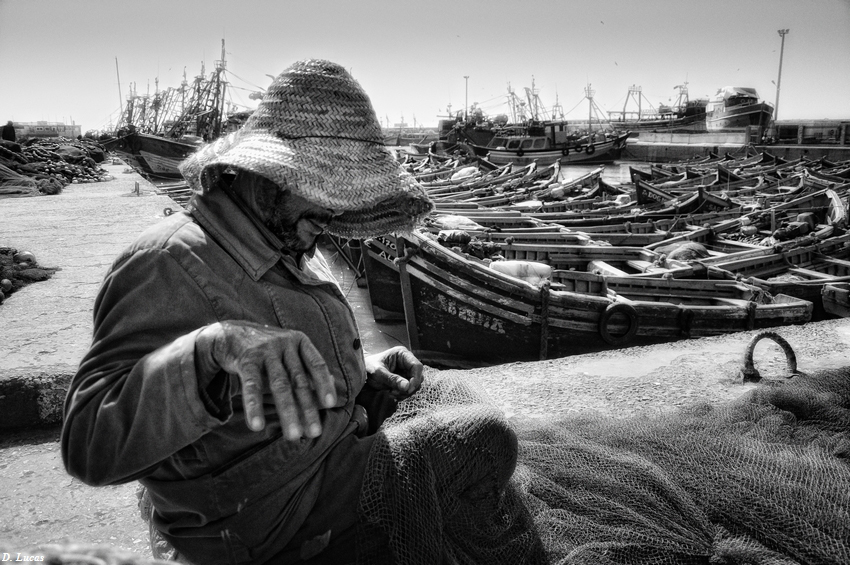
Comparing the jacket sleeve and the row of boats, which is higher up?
the jacket sleeve

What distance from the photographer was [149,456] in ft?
3.92

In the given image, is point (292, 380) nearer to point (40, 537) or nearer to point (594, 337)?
point (40, 537)

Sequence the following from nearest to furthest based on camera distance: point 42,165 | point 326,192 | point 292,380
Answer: point 292,380
point 326,192
point 42,165

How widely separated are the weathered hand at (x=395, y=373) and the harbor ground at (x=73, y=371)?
0.56ft

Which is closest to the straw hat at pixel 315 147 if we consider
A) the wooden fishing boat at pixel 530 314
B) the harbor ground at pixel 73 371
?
the harbor ground at pixel 73 371

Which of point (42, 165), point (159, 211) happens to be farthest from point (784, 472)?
point (42, 165)

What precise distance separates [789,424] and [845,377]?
A: 31.3 inches

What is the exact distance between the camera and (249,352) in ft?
3.61

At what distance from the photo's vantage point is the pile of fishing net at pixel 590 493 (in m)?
1.66

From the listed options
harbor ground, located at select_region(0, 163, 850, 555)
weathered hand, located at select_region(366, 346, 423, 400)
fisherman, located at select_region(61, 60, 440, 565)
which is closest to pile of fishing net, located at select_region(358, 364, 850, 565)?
weathered hand, located at select_region(366, 346, 423, 400)

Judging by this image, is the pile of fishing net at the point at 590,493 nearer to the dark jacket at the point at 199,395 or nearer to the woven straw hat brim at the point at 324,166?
the dark jacket at the point at 199,395

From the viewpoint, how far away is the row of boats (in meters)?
6.63

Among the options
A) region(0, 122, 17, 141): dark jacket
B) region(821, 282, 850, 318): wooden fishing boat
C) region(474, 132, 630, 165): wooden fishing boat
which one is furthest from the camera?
region(474, 132, 630, 165): wooden fishing boat

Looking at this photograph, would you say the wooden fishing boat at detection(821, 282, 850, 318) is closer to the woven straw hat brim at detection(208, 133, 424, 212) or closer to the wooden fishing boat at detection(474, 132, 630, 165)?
the woven straw hat brim at detection(208, 133, 424, 212)
